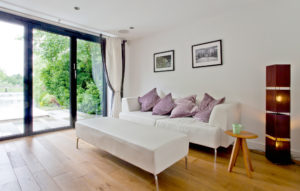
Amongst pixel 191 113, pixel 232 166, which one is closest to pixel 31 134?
pixel 191 113

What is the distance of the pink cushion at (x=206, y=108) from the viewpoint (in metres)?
2.34

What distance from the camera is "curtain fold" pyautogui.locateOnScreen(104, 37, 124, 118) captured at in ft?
13.0

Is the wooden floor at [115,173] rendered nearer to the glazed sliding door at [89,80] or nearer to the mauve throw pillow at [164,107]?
the mauve throw pillow at [164,107]

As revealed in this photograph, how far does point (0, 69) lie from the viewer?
8.92 feet

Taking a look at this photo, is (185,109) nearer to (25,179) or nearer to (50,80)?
(25,179)

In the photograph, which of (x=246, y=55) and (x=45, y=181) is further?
(x=246, y=55)

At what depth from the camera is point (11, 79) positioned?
111 inches

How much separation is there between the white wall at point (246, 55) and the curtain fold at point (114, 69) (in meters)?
1.30

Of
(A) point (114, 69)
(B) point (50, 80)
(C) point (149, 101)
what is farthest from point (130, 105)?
(B) point (50, 80)

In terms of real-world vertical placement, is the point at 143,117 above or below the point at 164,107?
below

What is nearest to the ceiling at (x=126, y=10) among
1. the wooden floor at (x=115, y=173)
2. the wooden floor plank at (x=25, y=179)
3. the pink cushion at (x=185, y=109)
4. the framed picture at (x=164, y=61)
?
the framed picture at (x=164, y=61)

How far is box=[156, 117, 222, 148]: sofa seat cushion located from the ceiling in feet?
6.17

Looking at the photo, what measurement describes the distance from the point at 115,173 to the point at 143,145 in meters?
0.59

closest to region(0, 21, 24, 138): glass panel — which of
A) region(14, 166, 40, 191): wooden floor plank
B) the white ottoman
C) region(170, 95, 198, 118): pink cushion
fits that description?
region(14, 166, 40, 191): wooden floor plank
